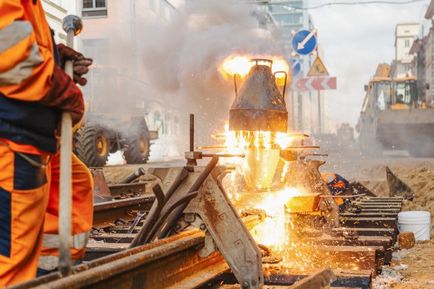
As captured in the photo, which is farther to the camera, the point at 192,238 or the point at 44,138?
the point at 192,238

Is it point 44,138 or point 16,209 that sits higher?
point 44,138

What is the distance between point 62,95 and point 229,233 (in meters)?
1.74

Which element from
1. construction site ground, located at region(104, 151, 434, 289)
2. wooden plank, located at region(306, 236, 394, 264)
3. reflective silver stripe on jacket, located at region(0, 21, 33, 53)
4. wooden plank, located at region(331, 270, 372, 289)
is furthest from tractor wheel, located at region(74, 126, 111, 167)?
reflective silver stripe on jacket, located at region(0, 21, 33, 53)

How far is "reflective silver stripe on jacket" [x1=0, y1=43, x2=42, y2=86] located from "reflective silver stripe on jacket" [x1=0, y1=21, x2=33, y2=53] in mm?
69

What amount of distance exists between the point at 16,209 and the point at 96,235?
3158mm

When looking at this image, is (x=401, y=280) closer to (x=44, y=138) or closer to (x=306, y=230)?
(x=306, y=230)

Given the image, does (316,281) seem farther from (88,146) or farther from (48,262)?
(88,146)

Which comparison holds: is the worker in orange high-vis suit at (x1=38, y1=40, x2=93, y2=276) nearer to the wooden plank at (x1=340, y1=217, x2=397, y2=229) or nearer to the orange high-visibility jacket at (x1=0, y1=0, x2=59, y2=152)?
the orange high-visibility jacket at (x1=0, y1=0, x2=59, y2=152)

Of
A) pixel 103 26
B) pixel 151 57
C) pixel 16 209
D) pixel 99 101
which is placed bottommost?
pixel 16 209

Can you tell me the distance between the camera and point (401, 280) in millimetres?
5453

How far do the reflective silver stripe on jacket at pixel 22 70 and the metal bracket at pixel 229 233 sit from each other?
6.03ft

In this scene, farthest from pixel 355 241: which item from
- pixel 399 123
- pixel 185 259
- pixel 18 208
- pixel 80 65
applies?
pixel 399 123

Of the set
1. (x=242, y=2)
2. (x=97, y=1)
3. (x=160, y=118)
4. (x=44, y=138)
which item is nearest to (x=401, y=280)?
(x=44, y=138)

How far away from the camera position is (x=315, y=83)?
15789 mm
